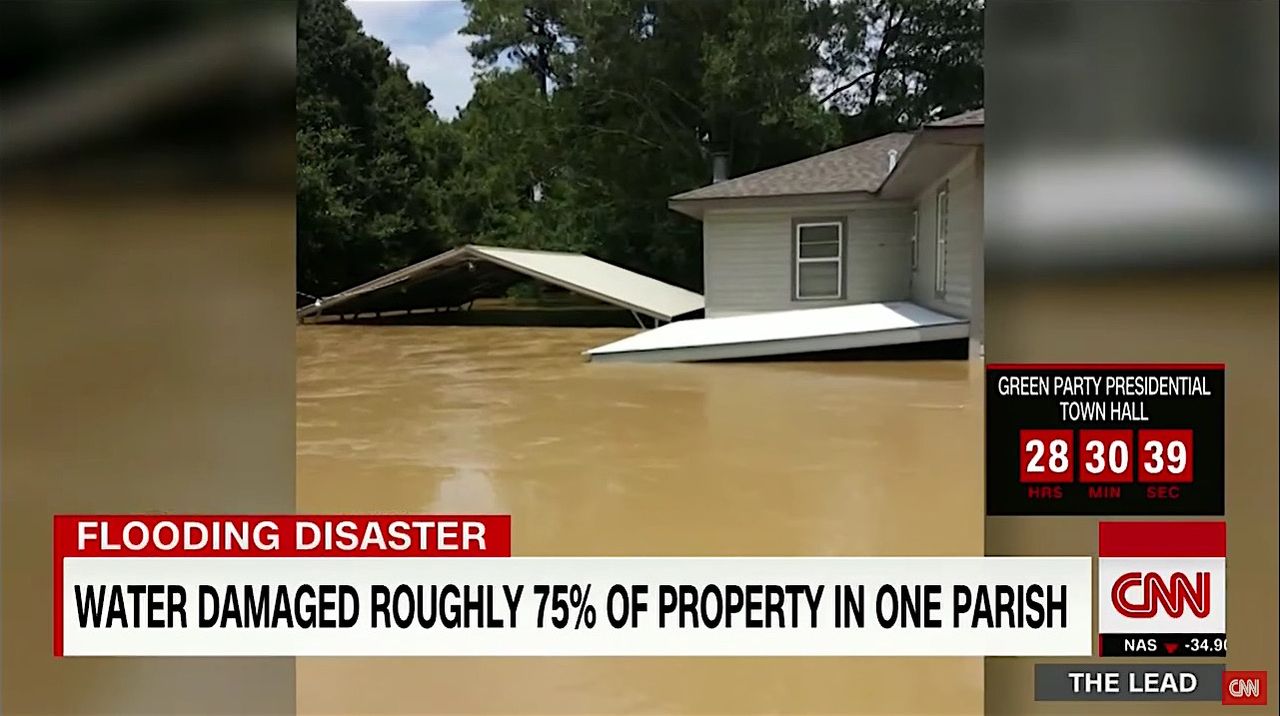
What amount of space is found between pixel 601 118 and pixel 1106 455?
36.4 feet

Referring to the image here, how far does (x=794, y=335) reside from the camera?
7.64 m

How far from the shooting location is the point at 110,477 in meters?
2.15

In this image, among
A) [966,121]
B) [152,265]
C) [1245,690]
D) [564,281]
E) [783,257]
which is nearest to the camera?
[1245,690]

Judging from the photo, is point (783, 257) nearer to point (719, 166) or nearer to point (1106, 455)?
point (719, 166)

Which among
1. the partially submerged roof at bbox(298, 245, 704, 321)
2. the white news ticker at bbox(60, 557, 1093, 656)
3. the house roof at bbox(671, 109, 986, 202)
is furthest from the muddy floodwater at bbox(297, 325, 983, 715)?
the partially submerged roof at bbox(298, 245, 704, 321)

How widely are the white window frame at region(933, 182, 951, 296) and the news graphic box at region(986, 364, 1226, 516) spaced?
6297mm

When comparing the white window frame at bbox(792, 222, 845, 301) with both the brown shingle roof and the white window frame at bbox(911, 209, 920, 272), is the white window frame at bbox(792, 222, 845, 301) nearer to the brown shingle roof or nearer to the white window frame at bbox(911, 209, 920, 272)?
the brown shingle roof

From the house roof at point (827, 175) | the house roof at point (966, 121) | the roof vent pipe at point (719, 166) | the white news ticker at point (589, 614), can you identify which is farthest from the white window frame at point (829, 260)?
the white news ticker at point (589, 614)

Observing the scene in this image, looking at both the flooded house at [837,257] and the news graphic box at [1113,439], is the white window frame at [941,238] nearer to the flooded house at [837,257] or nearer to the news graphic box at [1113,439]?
the flooded house at [837,257]

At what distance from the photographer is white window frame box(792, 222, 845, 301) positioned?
378 inches

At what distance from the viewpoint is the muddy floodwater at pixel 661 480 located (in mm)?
2045

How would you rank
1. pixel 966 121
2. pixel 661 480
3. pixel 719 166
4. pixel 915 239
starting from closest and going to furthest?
pixel 661 480, pixel 966 121, pixel 915 239, pixel 719 166

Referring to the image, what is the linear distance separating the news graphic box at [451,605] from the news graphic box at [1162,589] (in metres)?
0.11

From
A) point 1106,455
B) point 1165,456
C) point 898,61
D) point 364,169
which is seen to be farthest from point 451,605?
point 364,169
